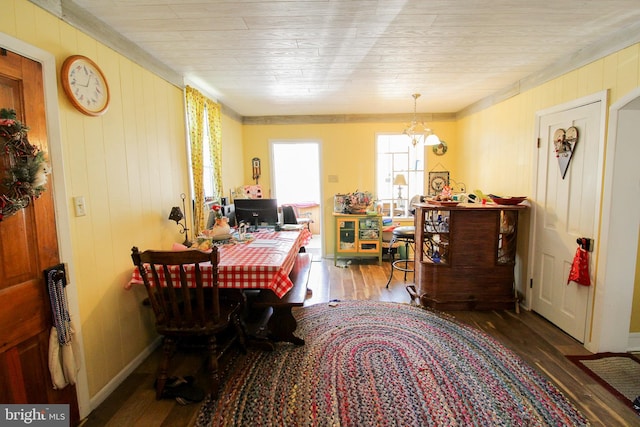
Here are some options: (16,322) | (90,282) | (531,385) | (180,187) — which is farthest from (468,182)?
(16,322)

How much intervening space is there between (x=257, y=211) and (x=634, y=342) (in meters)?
3.44

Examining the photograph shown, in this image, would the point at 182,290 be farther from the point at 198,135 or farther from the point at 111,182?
the point at 198,135

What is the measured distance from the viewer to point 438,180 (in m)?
4.87

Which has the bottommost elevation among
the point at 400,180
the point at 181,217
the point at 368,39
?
the point at 181,217

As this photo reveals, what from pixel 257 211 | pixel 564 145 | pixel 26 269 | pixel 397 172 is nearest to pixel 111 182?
pixel 26 269

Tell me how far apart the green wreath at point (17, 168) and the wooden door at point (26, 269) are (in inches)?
1.6

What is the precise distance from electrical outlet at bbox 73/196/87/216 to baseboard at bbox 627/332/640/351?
393cm

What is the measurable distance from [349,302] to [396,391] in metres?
1.37

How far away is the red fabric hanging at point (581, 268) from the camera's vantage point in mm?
2301

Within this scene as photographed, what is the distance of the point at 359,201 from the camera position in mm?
4762

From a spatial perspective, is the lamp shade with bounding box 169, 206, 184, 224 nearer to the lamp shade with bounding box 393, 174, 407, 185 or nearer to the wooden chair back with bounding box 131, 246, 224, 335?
the wooden chair back with bounding box 131, 246, 224, 335

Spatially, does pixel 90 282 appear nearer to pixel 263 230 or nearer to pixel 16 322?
pixel 16 322

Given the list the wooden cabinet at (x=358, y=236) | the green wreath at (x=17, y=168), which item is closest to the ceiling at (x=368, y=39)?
the green wreath at (x=17, y=168)

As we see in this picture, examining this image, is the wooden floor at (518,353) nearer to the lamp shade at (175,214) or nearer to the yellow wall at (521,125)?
the yellow wall at (521,125)
